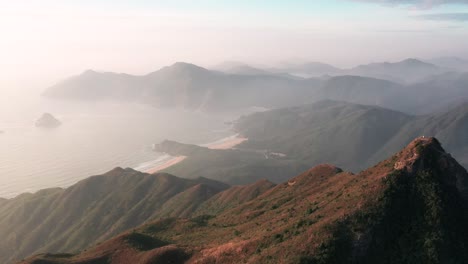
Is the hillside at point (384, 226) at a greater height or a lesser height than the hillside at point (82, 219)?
greater

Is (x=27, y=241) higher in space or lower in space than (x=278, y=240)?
lower

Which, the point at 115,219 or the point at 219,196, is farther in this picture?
the point at 115,219

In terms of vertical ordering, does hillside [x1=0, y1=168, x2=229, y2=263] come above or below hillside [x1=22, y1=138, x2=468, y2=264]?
below

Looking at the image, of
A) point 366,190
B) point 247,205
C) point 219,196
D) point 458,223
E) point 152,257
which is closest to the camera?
point 458,223

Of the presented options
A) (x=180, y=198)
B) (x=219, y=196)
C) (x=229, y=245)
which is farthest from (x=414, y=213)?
(x=180, y=198)

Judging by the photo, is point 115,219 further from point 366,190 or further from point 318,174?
point 366,190

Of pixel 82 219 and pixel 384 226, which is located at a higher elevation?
pixel 384 226

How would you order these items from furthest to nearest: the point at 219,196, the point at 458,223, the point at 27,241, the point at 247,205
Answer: the point at 27,241 → the point at 219,196 → the point at 247,205 → the point at 458,223

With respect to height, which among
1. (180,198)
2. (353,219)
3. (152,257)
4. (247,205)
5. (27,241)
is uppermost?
(353,219)

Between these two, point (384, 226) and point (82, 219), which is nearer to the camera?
point (384, 226)

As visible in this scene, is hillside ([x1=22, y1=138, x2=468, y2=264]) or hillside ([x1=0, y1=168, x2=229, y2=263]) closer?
hillside ([x1=22, y1=138, x2=468, y2=264])

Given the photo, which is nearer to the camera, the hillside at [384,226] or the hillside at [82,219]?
the hillside at [384,226]
